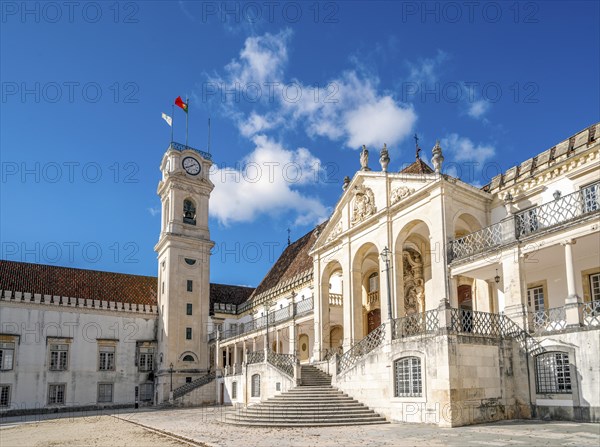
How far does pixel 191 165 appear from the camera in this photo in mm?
45688

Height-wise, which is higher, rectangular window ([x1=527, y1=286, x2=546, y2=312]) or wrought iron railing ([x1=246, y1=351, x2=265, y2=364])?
rectangular window ([x1=527, y1=286, x2=546, y2=312])

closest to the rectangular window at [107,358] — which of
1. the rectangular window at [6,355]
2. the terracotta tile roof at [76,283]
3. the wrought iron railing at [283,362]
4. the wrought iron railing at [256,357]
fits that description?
the terracotta tile roof at [76,283]

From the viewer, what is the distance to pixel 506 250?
60.8ft

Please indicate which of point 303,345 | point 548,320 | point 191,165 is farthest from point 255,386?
point 191,165

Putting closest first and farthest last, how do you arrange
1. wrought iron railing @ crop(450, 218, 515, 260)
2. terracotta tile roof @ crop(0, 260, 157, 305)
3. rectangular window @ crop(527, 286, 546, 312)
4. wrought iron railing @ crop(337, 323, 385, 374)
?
wrought iron railing @ crop(450, 218, 515, 260), rectangular window @ crop(527, 286, 546, 312), wrought iron railing @ crop(337, 323, 385, 374), terracotta tile roof @ crop(0, 260, 157, 305)

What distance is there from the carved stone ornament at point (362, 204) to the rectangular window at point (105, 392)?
2586 cm

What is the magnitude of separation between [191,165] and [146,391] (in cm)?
1870

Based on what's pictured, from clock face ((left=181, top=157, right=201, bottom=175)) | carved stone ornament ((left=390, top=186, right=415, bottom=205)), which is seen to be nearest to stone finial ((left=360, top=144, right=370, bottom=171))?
carved stone ornament ((left=390, top=186, right=415, bottom=205))

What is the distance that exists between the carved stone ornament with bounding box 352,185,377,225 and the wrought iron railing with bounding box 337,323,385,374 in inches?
238

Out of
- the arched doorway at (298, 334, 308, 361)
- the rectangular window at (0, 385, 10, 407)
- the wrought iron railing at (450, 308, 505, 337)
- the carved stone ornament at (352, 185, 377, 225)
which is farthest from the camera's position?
the rectangular window at (0, 385, 10, 407)

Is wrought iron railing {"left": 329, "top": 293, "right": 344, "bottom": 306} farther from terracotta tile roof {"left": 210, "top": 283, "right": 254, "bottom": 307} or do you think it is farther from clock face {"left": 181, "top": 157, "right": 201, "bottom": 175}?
clock face {"left": 181, "top": 157, "right": 201, "bottom": 175}

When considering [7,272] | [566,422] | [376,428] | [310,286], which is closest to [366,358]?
[376,428]

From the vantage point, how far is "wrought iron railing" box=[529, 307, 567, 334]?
1703 cm

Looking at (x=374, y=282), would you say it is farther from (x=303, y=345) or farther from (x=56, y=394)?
(x=56, y=394)
